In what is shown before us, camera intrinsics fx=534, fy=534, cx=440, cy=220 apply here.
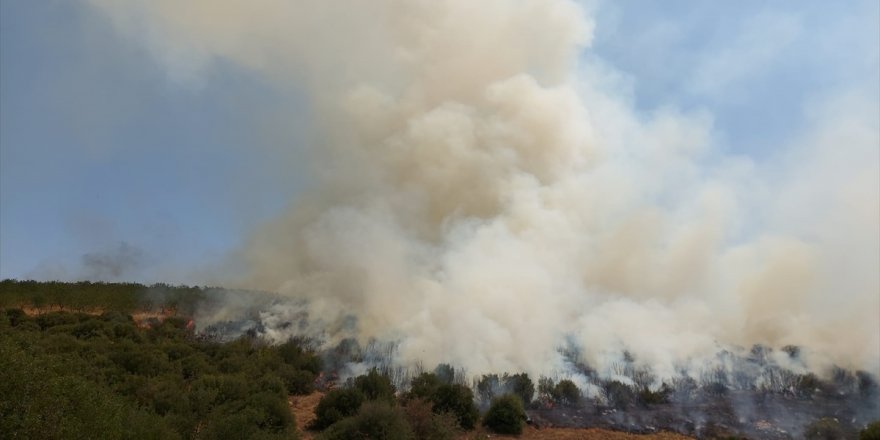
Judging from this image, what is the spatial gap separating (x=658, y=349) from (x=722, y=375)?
282cm

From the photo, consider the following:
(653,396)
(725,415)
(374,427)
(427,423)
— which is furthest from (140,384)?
(725,415)

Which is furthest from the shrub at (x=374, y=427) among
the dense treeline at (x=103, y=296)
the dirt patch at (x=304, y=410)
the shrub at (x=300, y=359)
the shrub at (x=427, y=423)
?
the dense treeline at (x=103, y=296)

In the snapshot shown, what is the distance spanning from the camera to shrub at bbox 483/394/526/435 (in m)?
17.6

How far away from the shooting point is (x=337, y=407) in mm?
17453

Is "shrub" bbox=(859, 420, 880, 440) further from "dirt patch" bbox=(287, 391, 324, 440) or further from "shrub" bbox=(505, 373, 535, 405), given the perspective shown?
"dirt patch" bbox=(287, 391, 324, 440)

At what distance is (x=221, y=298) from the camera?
147ft

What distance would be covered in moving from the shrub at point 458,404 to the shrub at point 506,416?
519 millimetres

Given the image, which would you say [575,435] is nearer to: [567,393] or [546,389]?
[567,393]

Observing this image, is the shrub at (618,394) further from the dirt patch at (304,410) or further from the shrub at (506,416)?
the dirt patch at (304,410)

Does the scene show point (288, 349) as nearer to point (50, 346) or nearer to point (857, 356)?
point (50, 346)

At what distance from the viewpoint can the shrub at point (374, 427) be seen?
13742 mm

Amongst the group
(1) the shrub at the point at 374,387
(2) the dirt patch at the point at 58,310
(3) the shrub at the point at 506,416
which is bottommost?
(3) the shrub at the point at 506,416

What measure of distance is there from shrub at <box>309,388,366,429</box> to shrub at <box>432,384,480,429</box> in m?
2.66

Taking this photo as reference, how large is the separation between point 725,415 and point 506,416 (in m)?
8.42
